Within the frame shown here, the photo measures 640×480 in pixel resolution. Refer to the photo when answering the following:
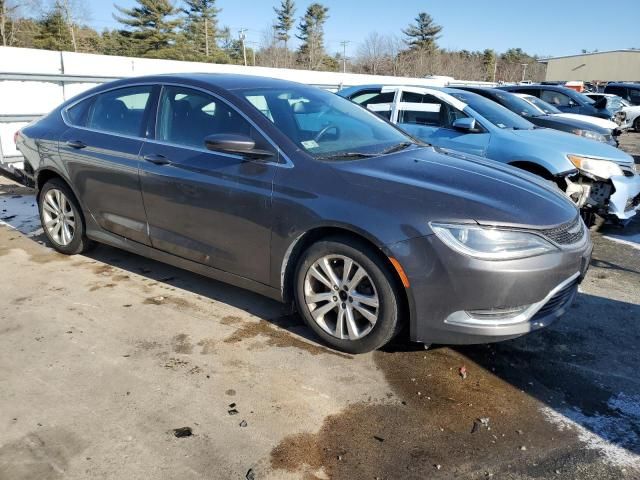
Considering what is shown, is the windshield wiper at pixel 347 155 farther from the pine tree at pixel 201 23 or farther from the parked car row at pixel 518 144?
the pine tree at pixel 201 23

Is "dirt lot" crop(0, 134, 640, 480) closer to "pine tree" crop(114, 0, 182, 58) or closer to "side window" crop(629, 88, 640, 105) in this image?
"side window" crop(629, 88, 640, 105)

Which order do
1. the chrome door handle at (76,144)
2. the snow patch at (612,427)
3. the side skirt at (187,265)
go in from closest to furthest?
the snow patch at (612,427), the side skirt at (187,265), the chrome door handle at (76,144)

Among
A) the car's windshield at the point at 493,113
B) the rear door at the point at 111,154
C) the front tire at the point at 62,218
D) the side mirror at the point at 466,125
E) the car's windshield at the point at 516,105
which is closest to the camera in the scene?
the rear door at the point at 111,154

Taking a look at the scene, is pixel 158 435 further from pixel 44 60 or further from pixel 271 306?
pixel 44 60

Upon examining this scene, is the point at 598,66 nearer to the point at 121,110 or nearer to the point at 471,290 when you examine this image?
the point at 121,110

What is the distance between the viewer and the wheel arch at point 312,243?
3.00 metres

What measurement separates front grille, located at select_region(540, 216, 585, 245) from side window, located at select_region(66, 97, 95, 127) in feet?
12.7

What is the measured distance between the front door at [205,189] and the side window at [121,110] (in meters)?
→ 0.24

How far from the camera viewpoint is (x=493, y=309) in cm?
288

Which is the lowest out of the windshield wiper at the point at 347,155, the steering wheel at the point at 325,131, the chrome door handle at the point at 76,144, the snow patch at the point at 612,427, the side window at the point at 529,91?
the snow patch at the point at 612,427

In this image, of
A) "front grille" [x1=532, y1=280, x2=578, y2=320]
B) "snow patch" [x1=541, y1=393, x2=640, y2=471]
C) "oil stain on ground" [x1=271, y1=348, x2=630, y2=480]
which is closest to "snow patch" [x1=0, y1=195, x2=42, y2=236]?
"oil stain on ground" [x1=271, y1=348, x2=630, y2=480]

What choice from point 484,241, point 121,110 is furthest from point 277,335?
point 121,110

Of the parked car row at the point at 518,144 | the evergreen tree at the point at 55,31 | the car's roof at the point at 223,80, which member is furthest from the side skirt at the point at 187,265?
the evergreen tree at the point at 55,31

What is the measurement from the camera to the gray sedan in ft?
9.42
